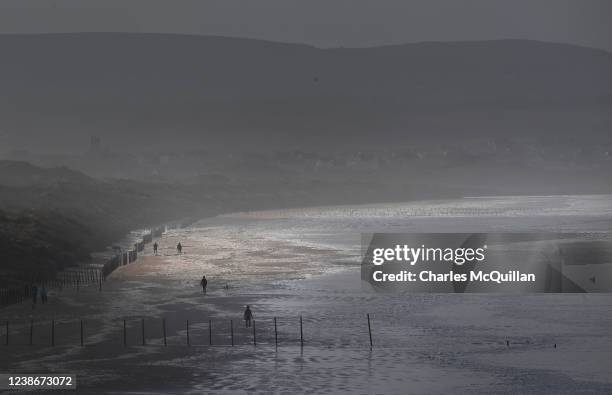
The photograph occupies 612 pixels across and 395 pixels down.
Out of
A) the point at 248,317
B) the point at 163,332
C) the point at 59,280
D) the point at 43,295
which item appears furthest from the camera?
the point at 59,280

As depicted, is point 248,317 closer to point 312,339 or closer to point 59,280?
point 312,339

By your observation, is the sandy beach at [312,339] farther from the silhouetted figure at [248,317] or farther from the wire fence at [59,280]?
the wire fence at [59,280]

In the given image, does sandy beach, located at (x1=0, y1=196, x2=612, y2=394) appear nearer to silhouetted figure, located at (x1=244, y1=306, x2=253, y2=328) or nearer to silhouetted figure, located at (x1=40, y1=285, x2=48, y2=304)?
silhouetted figure, located at (x1=244, y1=306, x2=253, y2=328)

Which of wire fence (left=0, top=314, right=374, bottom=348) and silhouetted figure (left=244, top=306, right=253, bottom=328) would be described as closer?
wire fence (left=0, top=314, right=374, bottom=348)

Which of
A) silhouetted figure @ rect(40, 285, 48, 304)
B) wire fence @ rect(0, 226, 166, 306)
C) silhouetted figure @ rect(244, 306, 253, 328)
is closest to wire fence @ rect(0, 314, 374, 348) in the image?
silhouetted figure @ rect(244, 306, 253, 328)

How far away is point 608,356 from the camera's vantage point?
1921 inches

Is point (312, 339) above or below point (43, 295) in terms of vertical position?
below

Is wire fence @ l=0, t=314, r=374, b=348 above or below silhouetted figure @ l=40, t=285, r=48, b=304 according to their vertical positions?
below

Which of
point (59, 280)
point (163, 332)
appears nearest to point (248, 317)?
point (163, 332)

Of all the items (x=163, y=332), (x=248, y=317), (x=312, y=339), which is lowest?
(x=312, y=339)

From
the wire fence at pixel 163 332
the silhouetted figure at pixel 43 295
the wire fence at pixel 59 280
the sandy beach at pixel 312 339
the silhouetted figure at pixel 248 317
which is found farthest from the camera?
the wire fence at pixel 59 280

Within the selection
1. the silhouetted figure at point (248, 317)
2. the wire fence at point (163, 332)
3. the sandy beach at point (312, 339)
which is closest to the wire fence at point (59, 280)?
the sandy beach at point (312, 339)

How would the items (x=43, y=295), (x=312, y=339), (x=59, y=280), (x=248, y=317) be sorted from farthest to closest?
(x=59, y=280) → (x=43, y=295) → (x=248, y=317) → (x=312, y=339)

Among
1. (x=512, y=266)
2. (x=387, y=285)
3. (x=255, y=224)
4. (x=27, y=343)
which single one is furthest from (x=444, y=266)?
(x=255, y=224)
